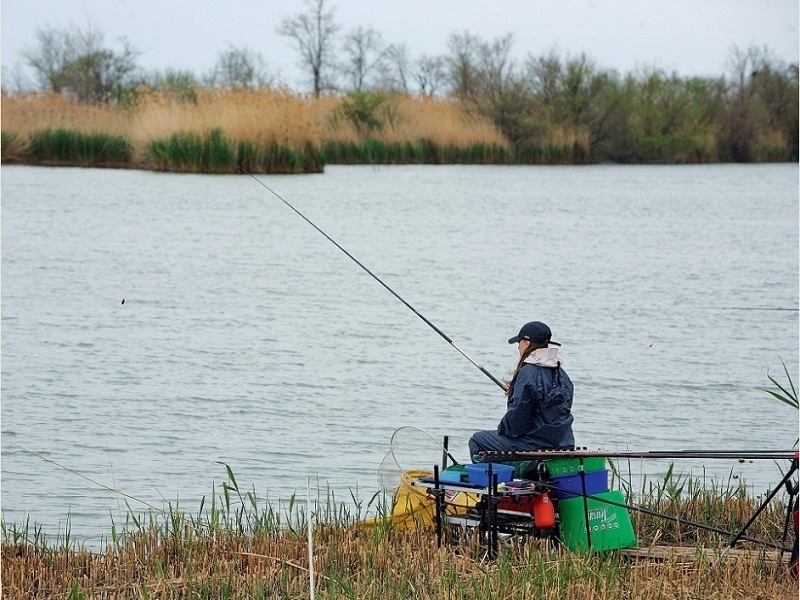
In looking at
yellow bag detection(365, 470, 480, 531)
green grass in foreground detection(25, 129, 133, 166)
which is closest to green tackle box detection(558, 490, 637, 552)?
yellow bag detection(365, 470, 480, 531)

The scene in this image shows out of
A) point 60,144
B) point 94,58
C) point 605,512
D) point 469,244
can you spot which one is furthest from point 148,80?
point 605,512

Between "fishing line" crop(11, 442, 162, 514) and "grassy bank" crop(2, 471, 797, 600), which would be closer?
"grassy bank" crop(2, 471, 797, 600)

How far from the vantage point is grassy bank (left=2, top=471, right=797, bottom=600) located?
4.88m

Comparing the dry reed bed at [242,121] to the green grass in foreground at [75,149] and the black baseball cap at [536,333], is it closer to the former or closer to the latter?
the green grass in foreground at [75,149]

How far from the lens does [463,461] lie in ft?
27.4

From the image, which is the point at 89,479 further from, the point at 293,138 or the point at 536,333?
the point at 293,138

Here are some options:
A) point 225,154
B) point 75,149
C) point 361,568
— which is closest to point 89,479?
point 361,568

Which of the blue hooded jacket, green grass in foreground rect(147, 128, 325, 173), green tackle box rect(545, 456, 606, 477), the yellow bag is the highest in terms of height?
green grass in foreground rect(147, 128, 325, 173)

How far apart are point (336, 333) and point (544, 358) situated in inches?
301

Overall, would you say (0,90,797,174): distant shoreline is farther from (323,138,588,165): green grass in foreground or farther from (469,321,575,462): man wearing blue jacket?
(469,321,575,462): man wearing blue jacket

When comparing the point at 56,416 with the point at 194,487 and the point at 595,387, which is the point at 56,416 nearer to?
the point at 194,487

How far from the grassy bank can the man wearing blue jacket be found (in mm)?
456

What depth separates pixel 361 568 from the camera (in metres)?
5.31

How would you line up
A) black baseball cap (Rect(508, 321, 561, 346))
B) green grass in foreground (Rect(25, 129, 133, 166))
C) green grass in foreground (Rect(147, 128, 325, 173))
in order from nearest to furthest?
black baseball cap (Rect(508, 321, 561, 346)), green grass in foreground (Rect(147, 128, 325, 173)), green grass in foreground (Rect(25, 129, 133, 166))
